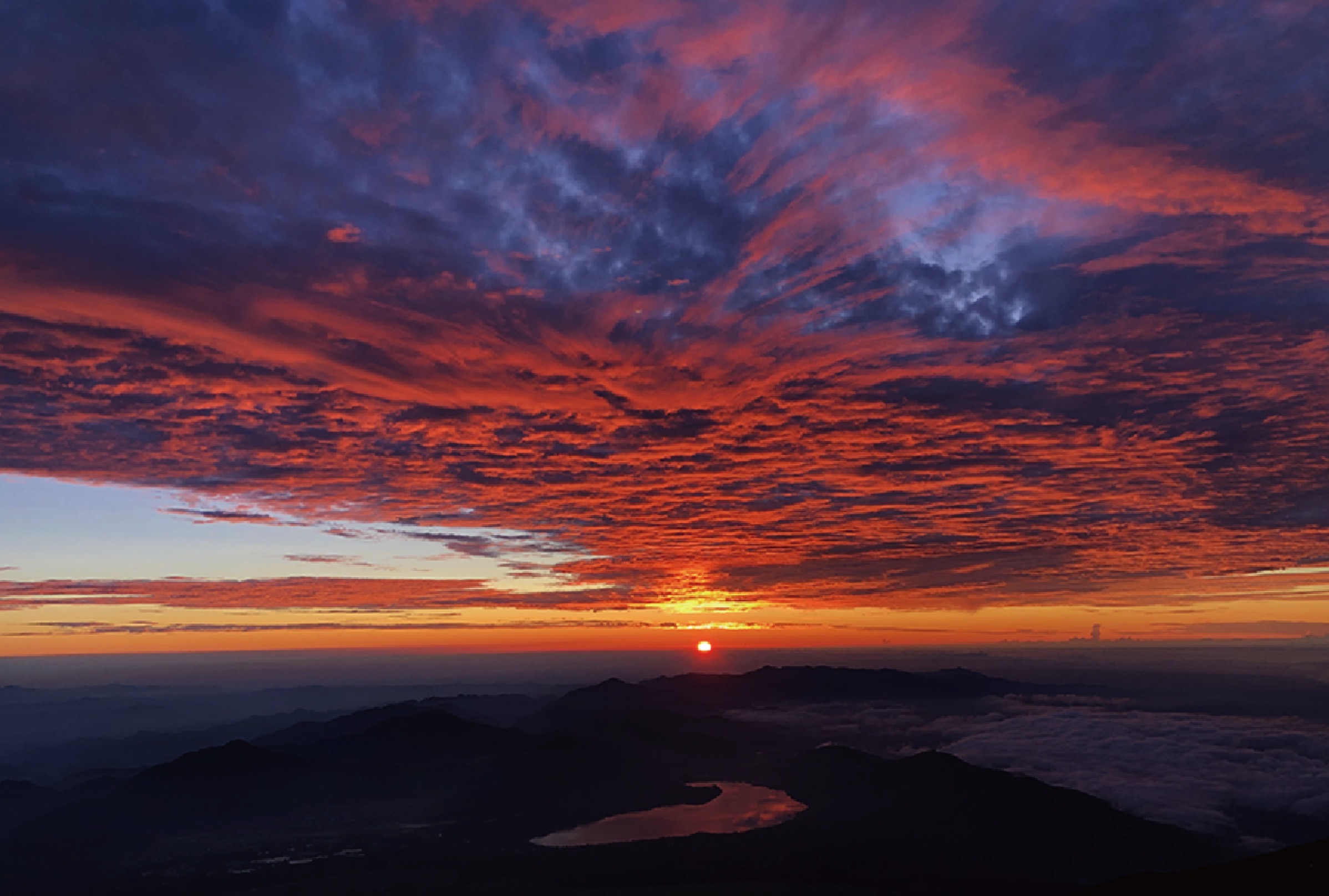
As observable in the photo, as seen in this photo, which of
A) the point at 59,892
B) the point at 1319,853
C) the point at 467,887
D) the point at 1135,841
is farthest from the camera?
the point at 1135,841

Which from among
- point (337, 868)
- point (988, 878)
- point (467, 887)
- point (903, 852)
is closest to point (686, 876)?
point (467, 887)

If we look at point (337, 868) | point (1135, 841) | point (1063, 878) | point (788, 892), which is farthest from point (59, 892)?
point (1135, 841)

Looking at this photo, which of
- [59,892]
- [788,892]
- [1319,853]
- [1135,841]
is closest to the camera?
[1319,853]

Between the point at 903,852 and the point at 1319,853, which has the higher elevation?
the point at 1319,853

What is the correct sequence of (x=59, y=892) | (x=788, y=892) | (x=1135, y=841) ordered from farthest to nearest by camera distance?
(x=1135, y=841)
(x=59, y=892)
(x=788, y=892)

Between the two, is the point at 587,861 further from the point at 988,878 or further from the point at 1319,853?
the point at 1319,853

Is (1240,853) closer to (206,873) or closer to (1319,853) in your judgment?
(1319,853)

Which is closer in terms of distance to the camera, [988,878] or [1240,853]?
[988,878]

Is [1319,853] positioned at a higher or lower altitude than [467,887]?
higher

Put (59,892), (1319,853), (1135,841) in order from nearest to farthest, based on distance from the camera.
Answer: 1. (1319,853)
2. (59,892)
3. (1135,841)
